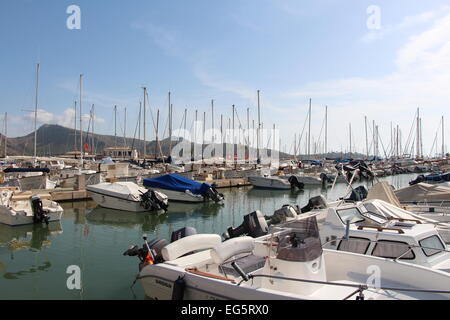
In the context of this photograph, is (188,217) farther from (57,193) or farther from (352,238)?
(352,238)

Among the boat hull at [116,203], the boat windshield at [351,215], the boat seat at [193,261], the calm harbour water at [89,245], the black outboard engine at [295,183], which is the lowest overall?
the calm harbour water at [89,245]

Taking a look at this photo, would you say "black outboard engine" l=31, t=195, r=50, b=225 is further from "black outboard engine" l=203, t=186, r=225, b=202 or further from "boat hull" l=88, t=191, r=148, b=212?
"black outboard engine" l=203, t=186, r=225, b=202

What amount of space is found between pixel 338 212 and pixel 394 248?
5.66 feet

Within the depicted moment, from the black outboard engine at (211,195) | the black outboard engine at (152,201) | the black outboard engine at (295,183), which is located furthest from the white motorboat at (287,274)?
the black outboard engine at (295,183)

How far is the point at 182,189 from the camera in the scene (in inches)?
1033

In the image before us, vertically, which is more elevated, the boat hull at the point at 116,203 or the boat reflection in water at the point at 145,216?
the boat hull at the point at 116,203

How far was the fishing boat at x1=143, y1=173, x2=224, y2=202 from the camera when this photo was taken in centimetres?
2616

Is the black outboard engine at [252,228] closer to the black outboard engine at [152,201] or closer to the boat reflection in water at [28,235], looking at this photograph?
the boat reflection in water at [28,235]

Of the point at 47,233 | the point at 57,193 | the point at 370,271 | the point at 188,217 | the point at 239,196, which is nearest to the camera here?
the point at 370,271

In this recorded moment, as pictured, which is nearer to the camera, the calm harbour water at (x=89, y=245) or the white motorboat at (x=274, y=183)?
the calm harbour water at (x=89, y=245)

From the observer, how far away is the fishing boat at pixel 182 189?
2616cm
